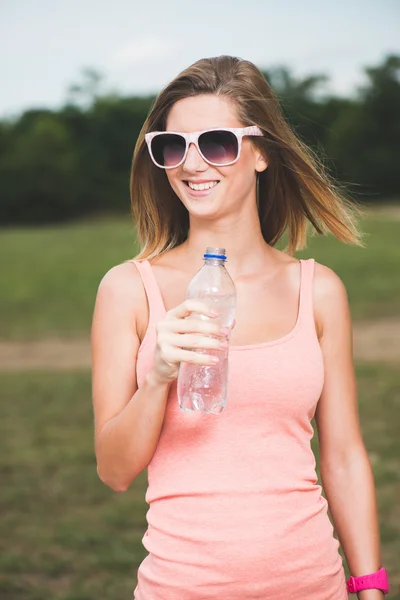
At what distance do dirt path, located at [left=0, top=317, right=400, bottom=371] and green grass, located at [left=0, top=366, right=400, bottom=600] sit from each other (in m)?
2.71

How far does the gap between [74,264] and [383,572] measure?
88.4 ft

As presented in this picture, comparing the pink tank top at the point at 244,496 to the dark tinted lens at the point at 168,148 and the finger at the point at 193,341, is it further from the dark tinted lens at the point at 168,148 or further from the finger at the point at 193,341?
the dark tinted lens at the point at 168,148

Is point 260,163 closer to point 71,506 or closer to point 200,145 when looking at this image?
point 200,145

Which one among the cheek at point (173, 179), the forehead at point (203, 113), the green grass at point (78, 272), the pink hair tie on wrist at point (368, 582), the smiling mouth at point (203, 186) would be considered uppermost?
the forehead at point (203, 113)

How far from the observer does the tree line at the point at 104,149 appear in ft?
146

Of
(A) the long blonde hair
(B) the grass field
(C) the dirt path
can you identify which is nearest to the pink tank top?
(A) the long blonde hair

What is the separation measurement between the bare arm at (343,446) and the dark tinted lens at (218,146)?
0.42m

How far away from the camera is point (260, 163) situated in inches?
98.3

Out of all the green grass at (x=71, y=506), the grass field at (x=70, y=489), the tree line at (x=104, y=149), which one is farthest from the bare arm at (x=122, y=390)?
the tree line at (x=104, y=149)

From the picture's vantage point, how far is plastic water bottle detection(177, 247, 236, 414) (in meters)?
2.08

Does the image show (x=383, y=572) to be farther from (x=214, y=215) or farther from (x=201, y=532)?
(x=214, y=215)

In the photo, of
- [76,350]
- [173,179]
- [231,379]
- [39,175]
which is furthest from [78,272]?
[231,379]

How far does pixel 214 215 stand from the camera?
7.68 ft

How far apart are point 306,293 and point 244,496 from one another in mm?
570
